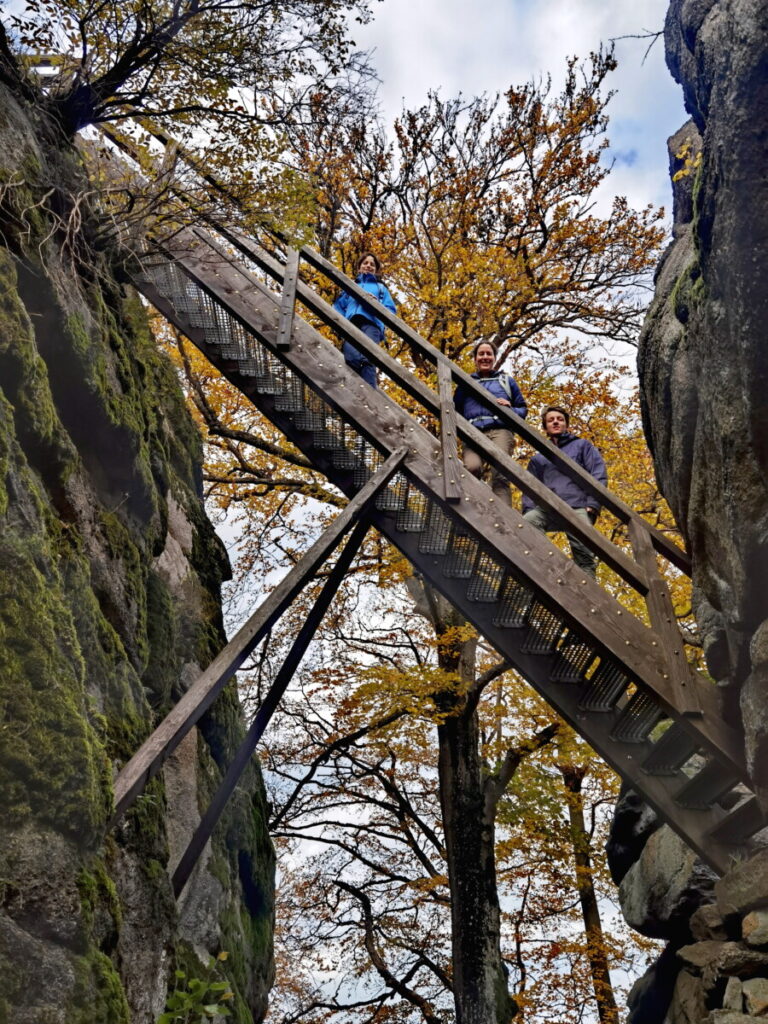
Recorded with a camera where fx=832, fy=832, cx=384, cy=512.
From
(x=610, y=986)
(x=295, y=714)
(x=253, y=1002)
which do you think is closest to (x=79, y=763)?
(x=253, y=1002)

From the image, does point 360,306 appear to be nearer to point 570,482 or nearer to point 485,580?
point 570,482

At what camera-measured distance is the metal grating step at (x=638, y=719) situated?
5.83 metres

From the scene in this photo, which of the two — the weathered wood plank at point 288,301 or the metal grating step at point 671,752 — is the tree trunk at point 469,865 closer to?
the metal grating step at point 671,752

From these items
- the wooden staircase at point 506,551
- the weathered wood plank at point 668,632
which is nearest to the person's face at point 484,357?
the wooden staircase at point 506,551

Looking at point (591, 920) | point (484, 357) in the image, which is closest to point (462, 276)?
point (484, 357)

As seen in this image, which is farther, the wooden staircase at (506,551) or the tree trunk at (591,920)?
the tree trunk at (591,920)

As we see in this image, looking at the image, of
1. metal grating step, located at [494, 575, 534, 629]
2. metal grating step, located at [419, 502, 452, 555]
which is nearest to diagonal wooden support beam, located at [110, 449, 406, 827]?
metal grating step, located at [419, 502, 452, 555]

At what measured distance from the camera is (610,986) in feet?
52.0

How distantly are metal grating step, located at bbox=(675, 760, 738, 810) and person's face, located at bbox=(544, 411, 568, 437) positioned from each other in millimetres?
3437

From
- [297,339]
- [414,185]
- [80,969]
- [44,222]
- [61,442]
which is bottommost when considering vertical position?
[80,969]

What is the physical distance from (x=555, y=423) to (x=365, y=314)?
6.95ft

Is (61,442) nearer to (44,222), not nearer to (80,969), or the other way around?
(44,222)

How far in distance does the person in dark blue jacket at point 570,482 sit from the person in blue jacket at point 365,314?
5.92 feet

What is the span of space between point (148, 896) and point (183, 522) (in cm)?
462
